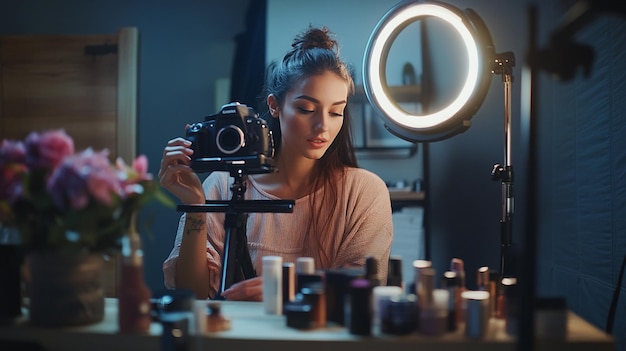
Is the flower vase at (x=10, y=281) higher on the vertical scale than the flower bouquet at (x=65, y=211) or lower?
lower

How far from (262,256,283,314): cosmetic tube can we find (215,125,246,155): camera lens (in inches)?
13.8

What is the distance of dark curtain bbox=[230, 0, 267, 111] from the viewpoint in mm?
2695

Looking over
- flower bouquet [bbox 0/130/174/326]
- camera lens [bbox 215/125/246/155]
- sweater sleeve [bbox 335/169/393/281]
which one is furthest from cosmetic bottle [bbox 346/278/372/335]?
sweater sleeve [bbox 335/169/393/281]

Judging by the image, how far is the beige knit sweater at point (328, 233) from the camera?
1.51 meters

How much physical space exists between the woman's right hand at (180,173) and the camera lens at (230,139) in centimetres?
10

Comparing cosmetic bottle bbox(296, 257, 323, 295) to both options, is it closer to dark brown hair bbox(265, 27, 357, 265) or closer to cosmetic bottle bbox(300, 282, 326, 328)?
cosmetic bottle bbox(300, 282, 326, 328)

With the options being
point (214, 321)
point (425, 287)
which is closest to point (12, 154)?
point (214, 321)

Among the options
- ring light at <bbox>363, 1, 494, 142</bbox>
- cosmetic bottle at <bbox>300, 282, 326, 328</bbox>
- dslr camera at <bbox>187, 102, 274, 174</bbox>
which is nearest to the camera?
cosmetic bottle at <bbox>300, 282, 326, 328</bbox>

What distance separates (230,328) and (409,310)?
0.81ft

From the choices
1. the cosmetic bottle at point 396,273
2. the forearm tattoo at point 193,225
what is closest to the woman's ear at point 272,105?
the forearm tattoo at point 193,225

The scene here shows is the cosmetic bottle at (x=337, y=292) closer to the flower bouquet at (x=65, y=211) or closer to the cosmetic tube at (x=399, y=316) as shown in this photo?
the cosmetic tube at (x=399, y=316)

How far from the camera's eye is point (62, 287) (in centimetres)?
86

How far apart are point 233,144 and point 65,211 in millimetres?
493

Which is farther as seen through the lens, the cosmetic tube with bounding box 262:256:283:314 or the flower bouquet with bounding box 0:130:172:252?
the cosmetic tube with bounding box 262:256:283:314
